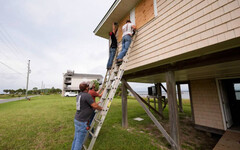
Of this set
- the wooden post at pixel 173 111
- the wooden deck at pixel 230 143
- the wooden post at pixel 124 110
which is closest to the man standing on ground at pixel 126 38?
the wooden post at pixel 173 111

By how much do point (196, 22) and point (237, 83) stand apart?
6.15 m

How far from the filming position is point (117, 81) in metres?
2.65

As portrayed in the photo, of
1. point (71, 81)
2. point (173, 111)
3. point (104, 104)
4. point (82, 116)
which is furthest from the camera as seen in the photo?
point (71, 81)

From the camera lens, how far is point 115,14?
451 cm

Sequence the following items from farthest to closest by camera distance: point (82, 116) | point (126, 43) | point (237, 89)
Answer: point (237, 89) < point (126, 43) < point (82, 116)

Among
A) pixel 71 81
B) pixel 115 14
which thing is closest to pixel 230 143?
pixel 115 14

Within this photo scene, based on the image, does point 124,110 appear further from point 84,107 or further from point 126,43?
point 126,43

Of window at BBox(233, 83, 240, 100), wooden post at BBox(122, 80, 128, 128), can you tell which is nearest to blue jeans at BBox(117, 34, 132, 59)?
wooden post at BBox(122, 80, 128, 128)

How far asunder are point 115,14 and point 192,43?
12.0ft

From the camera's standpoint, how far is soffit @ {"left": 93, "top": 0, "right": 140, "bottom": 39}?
4031 millimetres

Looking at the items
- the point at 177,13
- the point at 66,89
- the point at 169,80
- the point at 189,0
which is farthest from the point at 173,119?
the point at 66,89

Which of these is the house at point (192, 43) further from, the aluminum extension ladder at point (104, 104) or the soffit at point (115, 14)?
the aluminum extension ladder at point (104, 104)

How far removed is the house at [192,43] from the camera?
1935 millimetres

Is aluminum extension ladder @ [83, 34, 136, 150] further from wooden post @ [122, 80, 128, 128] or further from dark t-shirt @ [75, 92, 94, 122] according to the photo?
wooden post @ [122, 80, 128, 128]
